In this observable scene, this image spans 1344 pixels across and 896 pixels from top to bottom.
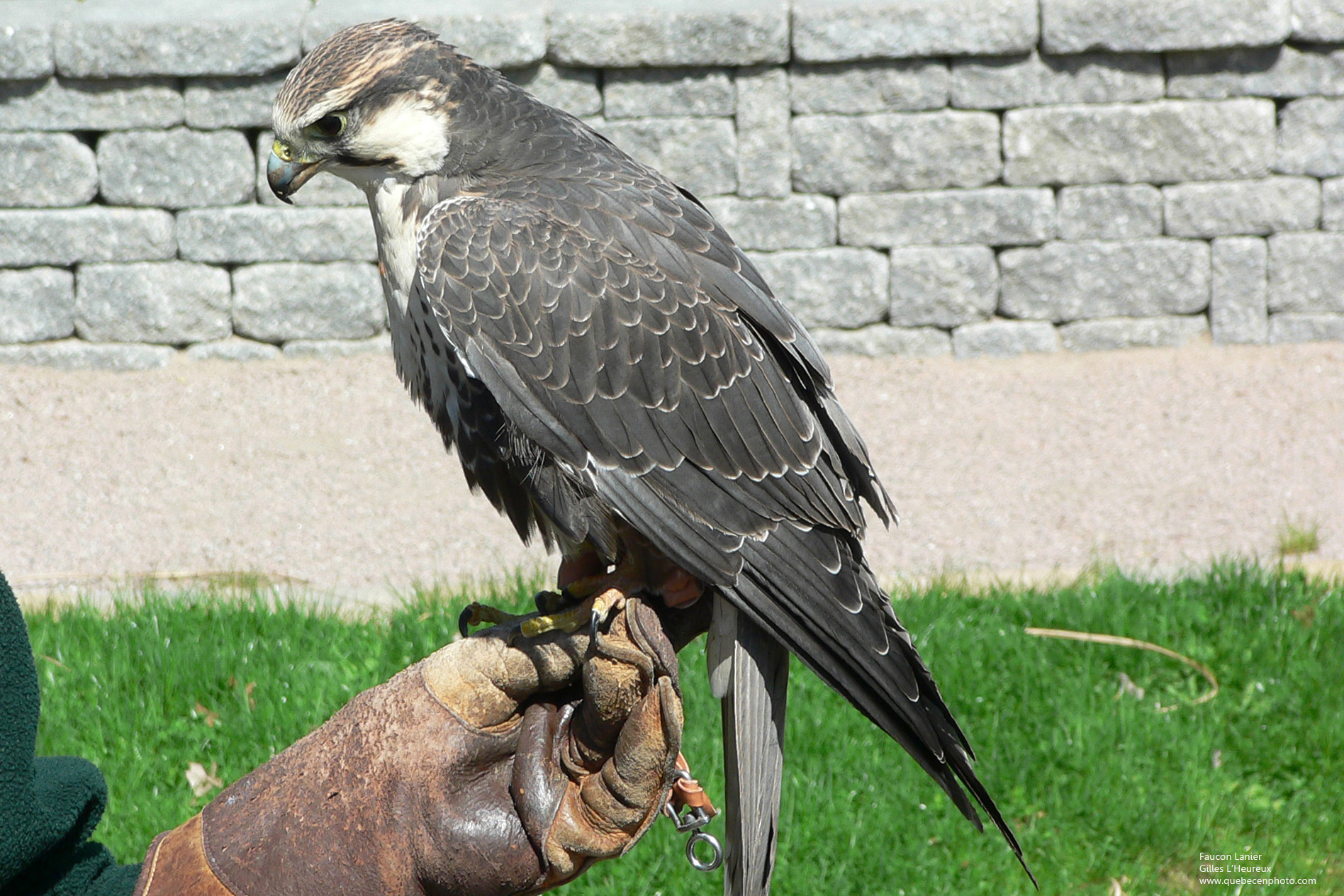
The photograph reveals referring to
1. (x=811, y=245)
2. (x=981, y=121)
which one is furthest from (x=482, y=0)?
(x=981, y=121)

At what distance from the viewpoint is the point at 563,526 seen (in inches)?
91.3

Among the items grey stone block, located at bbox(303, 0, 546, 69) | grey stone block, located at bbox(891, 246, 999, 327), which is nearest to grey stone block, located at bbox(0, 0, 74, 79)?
grey stone block, located at bbox(303, 0, 546, 69)

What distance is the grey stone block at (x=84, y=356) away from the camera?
624 centimetres

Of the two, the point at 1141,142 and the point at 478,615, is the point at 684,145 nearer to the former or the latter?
the point at 1141,142

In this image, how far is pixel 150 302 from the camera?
20.4 ft

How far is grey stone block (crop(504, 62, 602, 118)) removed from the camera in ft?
19.7

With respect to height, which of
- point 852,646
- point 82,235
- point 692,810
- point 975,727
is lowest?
point 975,727

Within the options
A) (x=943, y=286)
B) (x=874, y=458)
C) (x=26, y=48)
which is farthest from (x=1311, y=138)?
(x=26, y=48)

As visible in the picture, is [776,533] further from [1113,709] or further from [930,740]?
[1113,709]

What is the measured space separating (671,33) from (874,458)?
223 centimetres

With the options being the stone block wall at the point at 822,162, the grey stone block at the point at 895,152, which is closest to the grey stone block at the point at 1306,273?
the stone block wall at the point at 822,162

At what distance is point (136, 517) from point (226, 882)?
3630 mm

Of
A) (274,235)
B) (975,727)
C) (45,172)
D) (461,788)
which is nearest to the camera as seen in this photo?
(461,788)

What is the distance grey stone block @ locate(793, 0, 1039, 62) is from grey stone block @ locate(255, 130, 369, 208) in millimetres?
2298
